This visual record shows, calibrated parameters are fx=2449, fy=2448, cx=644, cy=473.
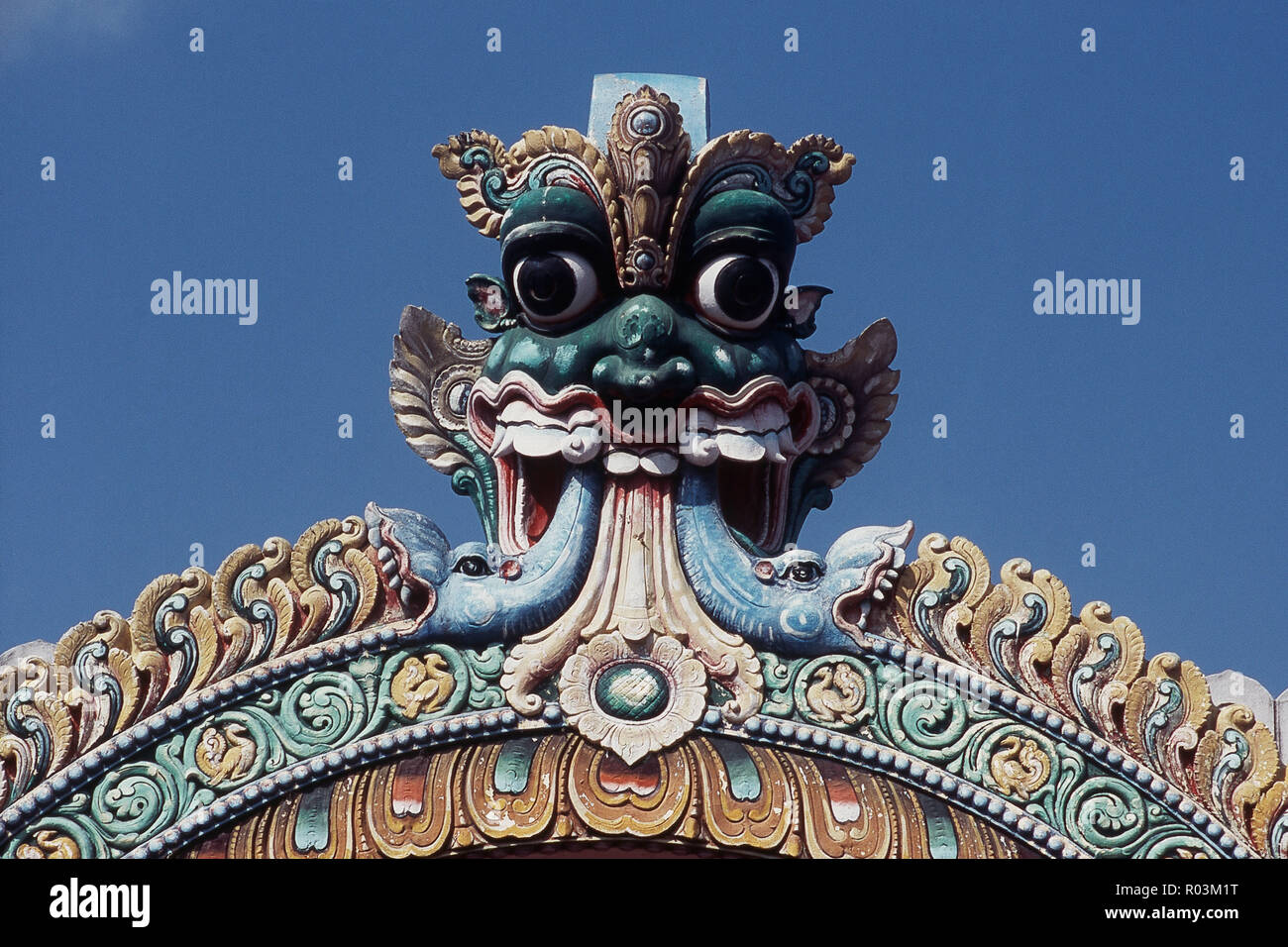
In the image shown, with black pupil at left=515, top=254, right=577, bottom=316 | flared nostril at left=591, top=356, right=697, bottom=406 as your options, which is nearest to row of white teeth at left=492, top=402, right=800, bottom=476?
flared nostril at left=591, top=356, right=697, bottom=406

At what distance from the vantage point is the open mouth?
9898 mm

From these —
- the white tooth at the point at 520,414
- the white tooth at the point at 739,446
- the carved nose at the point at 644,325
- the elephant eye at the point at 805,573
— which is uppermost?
the carved nose at the point at 644,325

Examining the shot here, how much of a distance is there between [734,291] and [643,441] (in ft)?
2.44

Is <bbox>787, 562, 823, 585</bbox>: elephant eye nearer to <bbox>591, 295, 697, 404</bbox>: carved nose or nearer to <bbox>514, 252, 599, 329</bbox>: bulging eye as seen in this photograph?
<bbox>591, 295, 697, 404</bbox>: carved nose

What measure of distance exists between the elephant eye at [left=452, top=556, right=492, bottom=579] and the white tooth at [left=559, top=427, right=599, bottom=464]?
1.82 ft

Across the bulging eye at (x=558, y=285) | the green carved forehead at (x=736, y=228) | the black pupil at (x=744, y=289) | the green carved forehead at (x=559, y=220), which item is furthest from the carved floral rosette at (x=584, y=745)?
the green carved forehead at (x=736, y=228)

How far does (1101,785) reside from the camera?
9531mm

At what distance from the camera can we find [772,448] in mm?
10000

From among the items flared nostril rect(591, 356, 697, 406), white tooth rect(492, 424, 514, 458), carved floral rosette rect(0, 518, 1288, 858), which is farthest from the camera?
white tooth rect(492, 424, 514, 458)

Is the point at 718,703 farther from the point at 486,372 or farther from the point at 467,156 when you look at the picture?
the point at 467,156

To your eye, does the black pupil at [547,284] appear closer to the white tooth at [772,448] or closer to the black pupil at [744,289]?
the black pupil at [744,289]

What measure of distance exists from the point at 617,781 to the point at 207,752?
1.60m

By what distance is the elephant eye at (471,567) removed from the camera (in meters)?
9.82

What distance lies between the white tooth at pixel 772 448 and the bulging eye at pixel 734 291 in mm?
469
